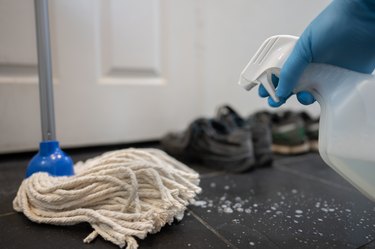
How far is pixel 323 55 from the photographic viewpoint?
31 centimetres

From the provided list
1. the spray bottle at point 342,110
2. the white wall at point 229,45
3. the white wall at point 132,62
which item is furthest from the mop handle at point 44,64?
the white wall at point 229,45

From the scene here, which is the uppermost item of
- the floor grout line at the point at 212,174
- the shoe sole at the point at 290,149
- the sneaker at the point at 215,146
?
the sneaker at the point at 215,146

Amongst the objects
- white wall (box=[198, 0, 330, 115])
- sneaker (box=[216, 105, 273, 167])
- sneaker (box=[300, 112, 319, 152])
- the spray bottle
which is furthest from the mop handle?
sneaker (box=[300, 112, 319, 152])

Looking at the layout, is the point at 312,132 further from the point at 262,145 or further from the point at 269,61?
the point at 269,61

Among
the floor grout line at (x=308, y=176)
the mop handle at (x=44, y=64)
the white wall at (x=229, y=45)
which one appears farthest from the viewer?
the white wall at (x=229, y=45)

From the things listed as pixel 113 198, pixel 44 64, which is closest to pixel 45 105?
pixel 44 64

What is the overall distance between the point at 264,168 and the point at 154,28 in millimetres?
614

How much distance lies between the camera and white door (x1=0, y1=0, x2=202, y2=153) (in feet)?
2.40

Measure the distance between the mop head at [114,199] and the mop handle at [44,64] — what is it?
0.37ft

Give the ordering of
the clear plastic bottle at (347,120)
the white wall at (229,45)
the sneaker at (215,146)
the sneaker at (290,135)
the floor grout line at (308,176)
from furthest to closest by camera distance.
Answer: the white wall at (229,45), the sneaker at (290,135), the sneaker at (215,146), the floor grout line at (308,176), the clear plastic bottle at (347,120)

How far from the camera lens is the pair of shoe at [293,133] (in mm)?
859

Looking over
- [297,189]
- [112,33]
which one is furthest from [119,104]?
[297,189]

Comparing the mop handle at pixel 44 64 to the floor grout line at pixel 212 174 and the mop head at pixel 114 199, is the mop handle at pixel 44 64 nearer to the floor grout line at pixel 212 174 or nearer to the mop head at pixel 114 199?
the mop head at pixel 114 199

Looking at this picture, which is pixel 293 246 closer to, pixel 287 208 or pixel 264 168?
pixel 287 208
